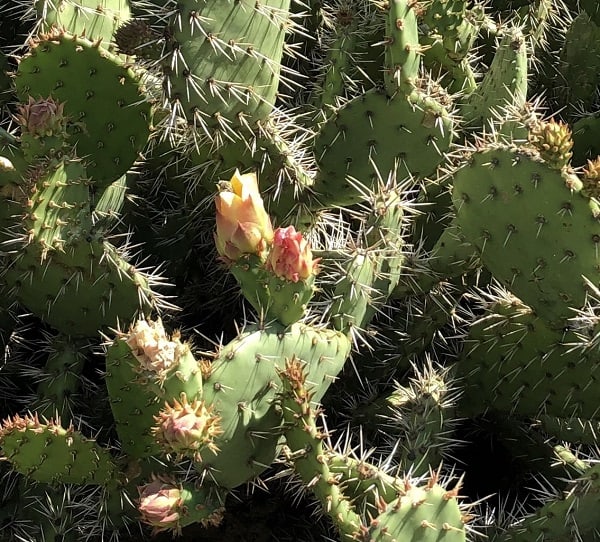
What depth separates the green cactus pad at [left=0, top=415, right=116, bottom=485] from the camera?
163 cm

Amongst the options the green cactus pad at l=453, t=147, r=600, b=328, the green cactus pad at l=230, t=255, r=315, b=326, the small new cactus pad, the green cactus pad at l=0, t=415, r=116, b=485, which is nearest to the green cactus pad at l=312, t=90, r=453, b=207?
the green cactus pad at l=453, t=147, r=600, b=328

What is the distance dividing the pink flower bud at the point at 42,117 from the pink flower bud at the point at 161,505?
805 mm

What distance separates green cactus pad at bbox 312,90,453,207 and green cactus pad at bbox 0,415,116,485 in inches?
34.4

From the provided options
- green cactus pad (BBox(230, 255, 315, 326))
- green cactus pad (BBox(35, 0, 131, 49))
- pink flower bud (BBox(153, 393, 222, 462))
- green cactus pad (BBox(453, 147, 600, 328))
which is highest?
green cactus pad (BBox(453, 147, 600, 328))

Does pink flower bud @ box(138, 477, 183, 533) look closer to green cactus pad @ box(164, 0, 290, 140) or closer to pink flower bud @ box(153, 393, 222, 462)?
pink flower bud @ box(153, 393, 222, 462)

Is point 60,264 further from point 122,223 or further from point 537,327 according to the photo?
point 537,327

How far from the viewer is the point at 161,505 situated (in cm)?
143

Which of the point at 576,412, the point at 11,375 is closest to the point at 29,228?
the point at 11,375

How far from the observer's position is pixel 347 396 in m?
2.25

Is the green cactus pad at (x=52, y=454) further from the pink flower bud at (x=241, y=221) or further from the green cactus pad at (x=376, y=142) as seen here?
the green cactus pad at (x=376, y=142)

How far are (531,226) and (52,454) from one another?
3.71 ft

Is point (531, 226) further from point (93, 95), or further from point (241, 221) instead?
point (93, 95)

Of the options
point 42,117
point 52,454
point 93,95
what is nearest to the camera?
point 52,454

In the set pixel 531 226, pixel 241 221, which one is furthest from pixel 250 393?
pixel 531 226
